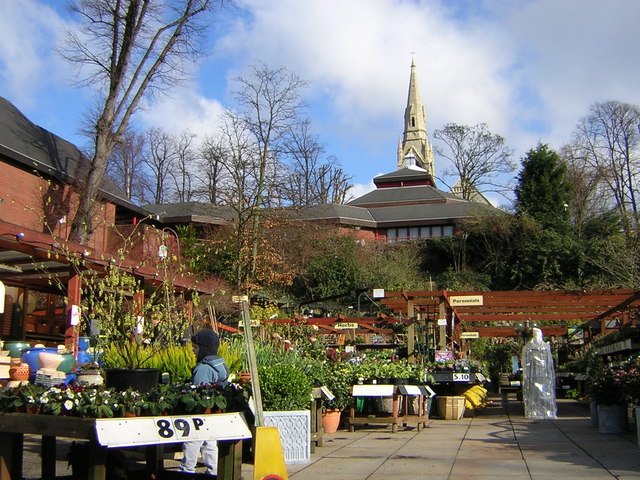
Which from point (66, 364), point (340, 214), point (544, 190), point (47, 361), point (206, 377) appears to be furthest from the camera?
point (340, 214)

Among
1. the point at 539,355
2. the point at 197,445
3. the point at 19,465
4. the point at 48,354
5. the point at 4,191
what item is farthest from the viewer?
the point at 4,191

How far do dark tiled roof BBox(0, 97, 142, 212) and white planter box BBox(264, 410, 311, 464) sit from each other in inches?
609

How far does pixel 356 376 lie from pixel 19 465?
6931 millimetres

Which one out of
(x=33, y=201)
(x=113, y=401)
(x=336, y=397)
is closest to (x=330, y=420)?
(x=336, y=397)

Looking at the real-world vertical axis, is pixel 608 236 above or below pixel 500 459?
above

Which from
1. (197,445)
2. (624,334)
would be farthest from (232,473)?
(624,334)

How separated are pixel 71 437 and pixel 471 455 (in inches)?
203

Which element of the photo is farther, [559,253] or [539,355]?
[559,253]

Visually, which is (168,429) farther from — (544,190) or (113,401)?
(544,190)

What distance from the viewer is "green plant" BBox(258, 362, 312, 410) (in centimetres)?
818

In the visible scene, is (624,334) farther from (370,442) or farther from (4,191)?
(4,191)

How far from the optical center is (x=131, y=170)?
51281 mm

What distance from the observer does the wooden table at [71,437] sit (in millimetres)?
4758

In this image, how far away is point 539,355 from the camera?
14.9 metres
